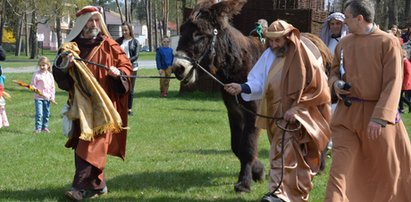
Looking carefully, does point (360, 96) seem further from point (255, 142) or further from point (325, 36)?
→ point (325, 36)

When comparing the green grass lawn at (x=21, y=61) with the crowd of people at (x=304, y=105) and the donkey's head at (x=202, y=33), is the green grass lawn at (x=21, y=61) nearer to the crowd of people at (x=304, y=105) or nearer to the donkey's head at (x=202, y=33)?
the crowd of people at (x=304, y=105)

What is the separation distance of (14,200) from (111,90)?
1.57 metres

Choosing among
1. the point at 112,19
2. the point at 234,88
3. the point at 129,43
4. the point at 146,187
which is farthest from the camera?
the point at 112,19

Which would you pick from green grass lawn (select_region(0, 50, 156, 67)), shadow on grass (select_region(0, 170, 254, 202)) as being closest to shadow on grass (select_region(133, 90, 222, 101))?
shadow on grass (select_region(0, 170, 254, 202))

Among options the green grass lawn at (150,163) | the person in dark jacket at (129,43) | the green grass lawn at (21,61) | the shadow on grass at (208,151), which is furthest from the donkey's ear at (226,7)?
the green grass lawn at (21,61)

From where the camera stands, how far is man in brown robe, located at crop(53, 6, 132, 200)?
6.49m

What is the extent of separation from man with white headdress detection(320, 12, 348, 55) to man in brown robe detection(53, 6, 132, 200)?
112 inches

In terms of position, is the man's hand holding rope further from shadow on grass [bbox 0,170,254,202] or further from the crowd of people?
shadow on grass [bbox 0,170,254,202]

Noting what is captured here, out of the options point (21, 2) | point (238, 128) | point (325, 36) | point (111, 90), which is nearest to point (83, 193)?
point (111, 90)

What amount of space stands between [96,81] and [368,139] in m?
2.91

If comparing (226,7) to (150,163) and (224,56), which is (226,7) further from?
(150,163)

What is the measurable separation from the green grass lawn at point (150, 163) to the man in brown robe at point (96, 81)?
0.31 m

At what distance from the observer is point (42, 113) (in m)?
12.1

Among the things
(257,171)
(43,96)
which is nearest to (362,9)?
(257,171)
